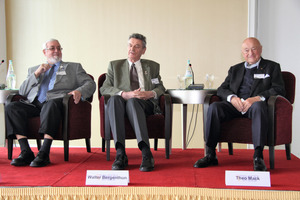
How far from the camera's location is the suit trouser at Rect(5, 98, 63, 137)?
2.79 meters

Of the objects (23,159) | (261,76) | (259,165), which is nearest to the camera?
(259,165)

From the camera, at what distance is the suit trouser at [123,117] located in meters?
2.64

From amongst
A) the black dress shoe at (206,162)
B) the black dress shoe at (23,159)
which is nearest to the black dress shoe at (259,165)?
the black dress shoe at (206,162)

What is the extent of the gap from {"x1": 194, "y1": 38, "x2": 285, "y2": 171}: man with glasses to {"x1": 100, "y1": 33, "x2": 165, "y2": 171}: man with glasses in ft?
1.69

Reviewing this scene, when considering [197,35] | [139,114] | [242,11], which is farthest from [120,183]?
[242,11]

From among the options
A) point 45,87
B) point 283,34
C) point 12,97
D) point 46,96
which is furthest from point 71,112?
point 283,34

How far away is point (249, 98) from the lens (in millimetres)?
2777

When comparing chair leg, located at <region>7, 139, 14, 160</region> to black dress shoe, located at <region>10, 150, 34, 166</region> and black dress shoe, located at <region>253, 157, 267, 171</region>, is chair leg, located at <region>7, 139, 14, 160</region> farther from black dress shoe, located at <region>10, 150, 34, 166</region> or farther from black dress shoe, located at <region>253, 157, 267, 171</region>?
black dress shoe, located at <region>253, 157, 267, 171</region>

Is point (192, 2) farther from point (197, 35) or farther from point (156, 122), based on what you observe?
point (156, 122)

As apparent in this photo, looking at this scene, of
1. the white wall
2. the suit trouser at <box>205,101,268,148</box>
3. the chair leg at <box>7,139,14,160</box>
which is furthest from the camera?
the white wall

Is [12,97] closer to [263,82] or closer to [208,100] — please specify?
[208,100]

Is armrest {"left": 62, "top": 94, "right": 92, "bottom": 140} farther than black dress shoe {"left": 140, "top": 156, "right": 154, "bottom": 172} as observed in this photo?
Yes

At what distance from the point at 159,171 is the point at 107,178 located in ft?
1.72

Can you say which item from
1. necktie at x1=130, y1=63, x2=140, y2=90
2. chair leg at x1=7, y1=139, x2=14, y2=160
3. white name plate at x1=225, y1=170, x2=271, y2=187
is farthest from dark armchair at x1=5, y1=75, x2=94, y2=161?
white name plate at x1=225, y1=170, x2=271, y2=187
